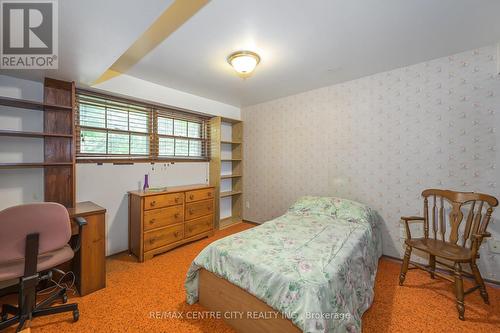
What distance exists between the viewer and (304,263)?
4.93 ft

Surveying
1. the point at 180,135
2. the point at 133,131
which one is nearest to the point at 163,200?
the point at 133,131

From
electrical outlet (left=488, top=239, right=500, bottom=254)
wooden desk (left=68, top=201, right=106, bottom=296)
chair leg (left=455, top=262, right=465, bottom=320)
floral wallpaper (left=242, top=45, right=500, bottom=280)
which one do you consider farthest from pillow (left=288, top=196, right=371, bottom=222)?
wooden desk (left=68, top=201, right=106, bottom=296)

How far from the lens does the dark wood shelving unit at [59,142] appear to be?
2.22 meters

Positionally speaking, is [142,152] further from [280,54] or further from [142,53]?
[280,54]

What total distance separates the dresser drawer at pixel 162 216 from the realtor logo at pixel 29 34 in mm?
1830

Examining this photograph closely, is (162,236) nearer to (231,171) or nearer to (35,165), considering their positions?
(35,165)

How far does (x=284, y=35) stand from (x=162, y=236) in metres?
2.79

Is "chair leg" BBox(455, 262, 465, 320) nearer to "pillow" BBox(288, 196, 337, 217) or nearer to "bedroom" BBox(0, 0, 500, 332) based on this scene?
"bedroom" BBox(0, 0, 500, 332)

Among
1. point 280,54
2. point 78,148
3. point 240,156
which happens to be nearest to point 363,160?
point 280,54

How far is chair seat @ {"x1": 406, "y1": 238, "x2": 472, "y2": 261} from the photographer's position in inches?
70.6

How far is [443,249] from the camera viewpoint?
196cm

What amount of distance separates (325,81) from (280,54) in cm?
109

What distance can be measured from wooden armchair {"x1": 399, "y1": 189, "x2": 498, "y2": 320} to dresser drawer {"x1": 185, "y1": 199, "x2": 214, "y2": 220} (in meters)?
2.65

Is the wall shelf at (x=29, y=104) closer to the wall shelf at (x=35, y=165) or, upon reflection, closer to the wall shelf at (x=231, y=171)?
the wall shelf at (x=35, y=165)
